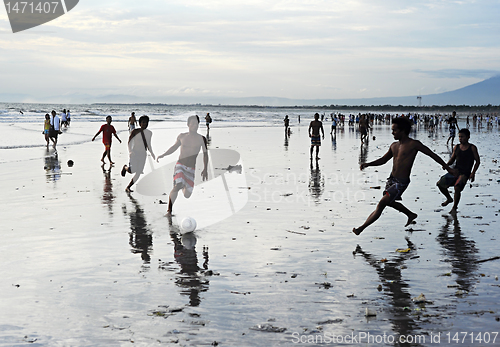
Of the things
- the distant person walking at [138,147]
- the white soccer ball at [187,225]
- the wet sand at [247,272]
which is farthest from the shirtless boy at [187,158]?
the distant person walking at [138,147]

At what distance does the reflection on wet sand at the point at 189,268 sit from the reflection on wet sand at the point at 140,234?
412 millimetres

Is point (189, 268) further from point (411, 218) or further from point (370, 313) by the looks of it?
point (411, 218)

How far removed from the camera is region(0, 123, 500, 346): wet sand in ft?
17.0

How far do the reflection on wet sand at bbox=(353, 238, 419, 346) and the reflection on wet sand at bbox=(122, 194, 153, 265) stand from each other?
3.19 m

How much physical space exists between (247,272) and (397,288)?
1.94 metres

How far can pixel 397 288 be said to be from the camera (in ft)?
20.7

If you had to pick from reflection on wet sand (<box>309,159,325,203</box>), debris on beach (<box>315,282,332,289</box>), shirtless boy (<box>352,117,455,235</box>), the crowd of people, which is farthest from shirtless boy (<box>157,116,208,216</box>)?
debris on beach (<box>315,282,332,289</box>)

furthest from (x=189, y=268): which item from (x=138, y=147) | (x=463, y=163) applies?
(x=138, y=147)

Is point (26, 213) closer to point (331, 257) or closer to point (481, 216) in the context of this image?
point (331, 257)

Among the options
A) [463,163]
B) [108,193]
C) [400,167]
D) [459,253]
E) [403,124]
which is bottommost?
[459,253]

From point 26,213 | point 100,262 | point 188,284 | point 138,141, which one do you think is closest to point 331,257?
point 188,284

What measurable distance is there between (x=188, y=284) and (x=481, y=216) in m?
6.87

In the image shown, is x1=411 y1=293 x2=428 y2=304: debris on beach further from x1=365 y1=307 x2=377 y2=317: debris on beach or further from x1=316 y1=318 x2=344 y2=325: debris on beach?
x1=316 y1=318 x2=344 y2=325: debris on beach

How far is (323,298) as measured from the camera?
597 centimetres
